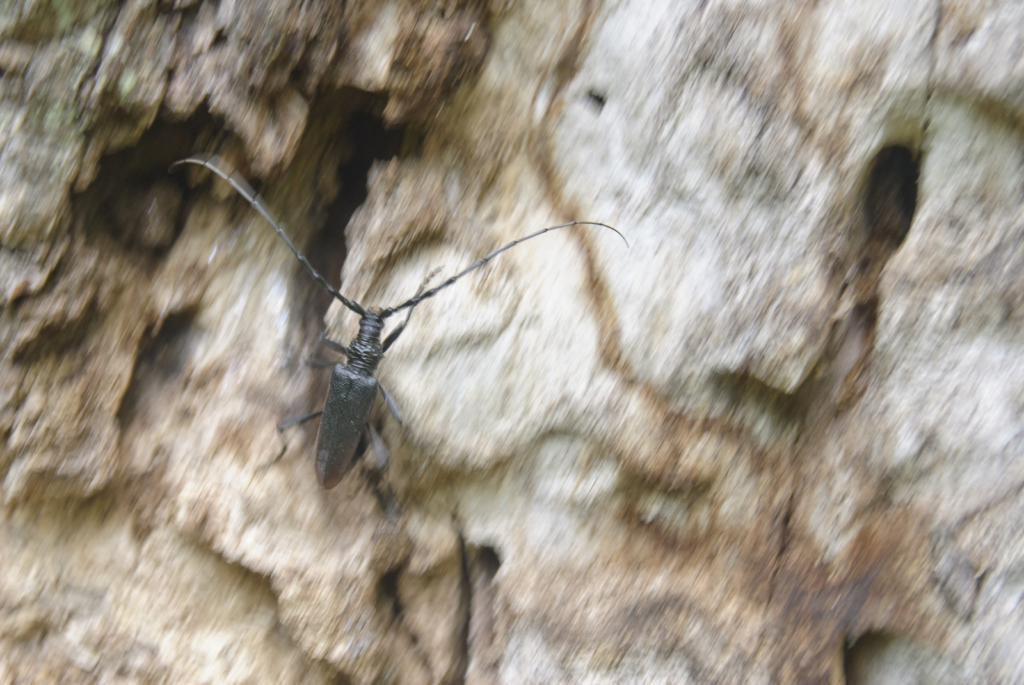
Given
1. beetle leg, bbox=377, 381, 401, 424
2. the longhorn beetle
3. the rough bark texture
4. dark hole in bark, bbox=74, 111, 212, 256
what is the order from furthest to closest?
1. beetle leg, bbox=377, 381, 401, 424
2. the longhorn beetle
3. dark hole in bark, bbox=74, 111, 212, 256
4. the rough bark texture

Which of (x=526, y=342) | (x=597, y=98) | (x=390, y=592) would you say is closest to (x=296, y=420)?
(x=390, y=592)

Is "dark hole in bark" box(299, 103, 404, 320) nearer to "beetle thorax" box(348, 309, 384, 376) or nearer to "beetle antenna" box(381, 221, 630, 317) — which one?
"beetle thorax" box(348, 309, 384, 376)

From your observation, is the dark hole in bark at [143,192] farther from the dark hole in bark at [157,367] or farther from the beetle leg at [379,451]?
the beetle leg at [379,451]

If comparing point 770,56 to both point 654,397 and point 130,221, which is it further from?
point 130,221

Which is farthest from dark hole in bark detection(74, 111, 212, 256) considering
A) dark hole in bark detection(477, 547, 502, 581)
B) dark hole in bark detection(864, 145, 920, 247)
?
dark hole in bark detection(864, 145, 920, 247)

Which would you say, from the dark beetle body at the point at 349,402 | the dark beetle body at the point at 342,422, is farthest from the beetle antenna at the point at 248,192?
the dark beetle body at the point at 342,422

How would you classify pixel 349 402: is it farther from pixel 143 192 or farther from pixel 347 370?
pixel 143 192

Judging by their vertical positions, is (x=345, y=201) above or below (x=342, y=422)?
above
